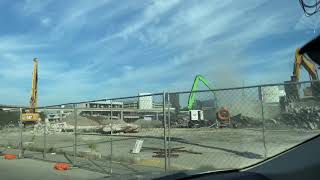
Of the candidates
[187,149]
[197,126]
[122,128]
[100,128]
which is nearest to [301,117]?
[197,126]

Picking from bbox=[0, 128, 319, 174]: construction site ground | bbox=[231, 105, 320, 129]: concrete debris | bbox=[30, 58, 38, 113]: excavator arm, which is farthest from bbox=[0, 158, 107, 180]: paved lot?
bbox=[30, 58, 38, 113]: excavator arm

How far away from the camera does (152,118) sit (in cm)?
1272

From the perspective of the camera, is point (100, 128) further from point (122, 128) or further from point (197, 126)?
point (197, 126)

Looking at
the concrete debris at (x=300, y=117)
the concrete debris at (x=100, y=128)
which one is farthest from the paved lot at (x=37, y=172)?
the concrete debris at (x=300, y=117)

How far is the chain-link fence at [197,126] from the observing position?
10.4 m

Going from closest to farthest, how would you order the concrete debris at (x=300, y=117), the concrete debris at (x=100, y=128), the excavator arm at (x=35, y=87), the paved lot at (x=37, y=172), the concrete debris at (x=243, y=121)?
the concrete debris at (x=300, y=117) → the concrete debris at (x=243, y=121) → the paved lot at (x=37, y=172) → the concrete debris at (x=100, y=128) → the excavator arm at (x=35, y=87)

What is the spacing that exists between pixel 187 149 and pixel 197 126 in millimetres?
4148

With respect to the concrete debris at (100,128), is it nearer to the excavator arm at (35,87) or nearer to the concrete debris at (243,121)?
the concrete debris at (243,121)

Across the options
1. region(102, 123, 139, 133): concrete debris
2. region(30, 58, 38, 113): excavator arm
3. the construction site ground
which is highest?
region(30, 58, 38, 113): excavator arm

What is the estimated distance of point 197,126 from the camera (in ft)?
40.3

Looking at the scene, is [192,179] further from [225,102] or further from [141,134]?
[141,134]

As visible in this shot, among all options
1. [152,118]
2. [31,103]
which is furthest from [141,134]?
[31,103]

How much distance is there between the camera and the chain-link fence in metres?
10.4

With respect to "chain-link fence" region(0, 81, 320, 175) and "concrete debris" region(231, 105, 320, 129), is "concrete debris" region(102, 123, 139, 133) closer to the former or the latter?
"chain-link fence" region(0, 81, 320, 175)
